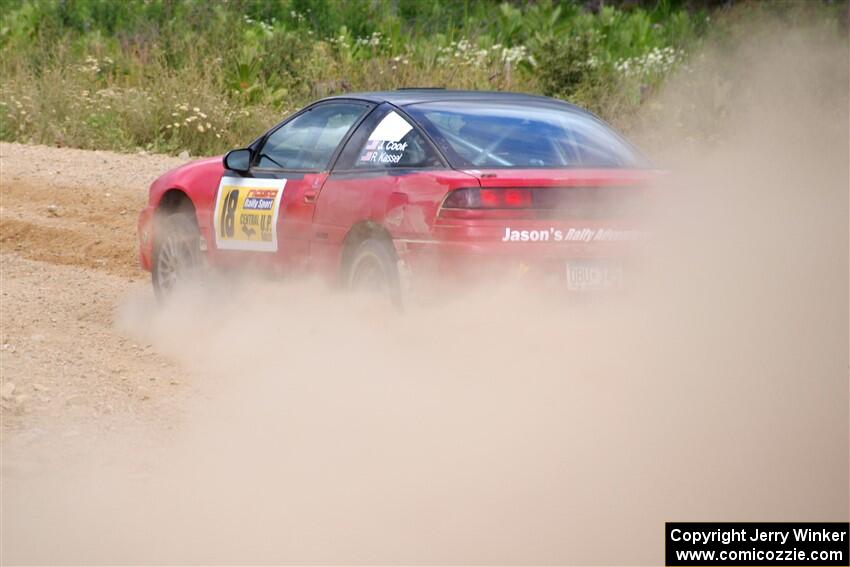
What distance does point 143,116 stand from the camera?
1684 centimetres

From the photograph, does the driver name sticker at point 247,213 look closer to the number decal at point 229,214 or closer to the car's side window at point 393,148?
the number decal at point 229,214

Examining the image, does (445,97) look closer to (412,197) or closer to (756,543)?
(412,197)

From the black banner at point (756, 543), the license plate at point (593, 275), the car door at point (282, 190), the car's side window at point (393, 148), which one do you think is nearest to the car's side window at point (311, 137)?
the car door at point (282, 190)

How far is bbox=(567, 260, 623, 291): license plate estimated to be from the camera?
268 inches

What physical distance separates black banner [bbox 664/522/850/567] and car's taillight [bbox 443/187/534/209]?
7.36 feet

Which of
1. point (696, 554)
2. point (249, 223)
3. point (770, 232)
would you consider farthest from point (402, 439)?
point (770, 232)

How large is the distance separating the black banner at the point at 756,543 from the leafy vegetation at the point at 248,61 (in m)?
12.2

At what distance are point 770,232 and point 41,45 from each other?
1359 cm

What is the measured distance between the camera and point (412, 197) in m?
7.06

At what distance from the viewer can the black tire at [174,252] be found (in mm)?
9078

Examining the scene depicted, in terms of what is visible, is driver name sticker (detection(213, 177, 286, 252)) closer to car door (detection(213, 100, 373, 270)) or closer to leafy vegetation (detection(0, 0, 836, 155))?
car door (detection(213, 100, 373, 270))

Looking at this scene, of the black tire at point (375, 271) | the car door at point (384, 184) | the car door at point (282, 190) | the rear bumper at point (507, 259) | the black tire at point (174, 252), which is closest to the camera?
the rear bumper at point (507, 259)

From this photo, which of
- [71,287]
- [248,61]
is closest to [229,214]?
[71,287]

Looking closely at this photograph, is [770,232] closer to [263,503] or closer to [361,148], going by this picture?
[361,148]
